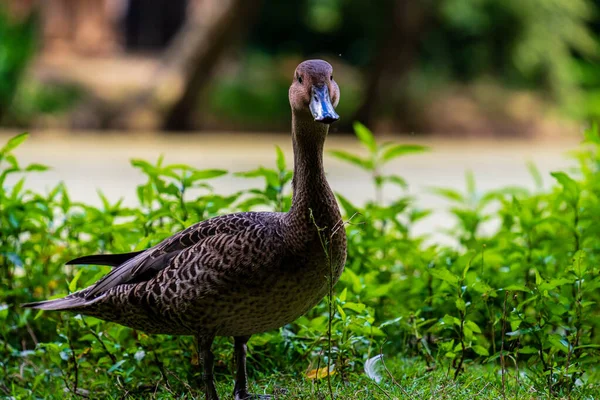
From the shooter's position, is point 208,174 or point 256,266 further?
point 208,174

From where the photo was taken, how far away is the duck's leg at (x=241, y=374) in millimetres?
3459

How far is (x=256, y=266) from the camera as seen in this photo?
3096 mm

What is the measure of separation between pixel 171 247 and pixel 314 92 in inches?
33.5

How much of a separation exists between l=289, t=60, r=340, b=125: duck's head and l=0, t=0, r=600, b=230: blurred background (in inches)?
384

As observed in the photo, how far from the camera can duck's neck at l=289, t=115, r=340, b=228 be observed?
3152 millimetres

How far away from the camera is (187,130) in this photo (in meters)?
19.0

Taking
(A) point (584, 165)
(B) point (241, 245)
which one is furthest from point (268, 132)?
(B) point (241, 245)

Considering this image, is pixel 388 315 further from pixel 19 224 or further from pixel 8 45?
pixel 8 45

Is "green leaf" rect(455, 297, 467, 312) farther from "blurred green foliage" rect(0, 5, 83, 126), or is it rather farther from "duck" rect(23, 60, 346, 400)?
"blurred green foliage" rect(0, 5, 83, 126)

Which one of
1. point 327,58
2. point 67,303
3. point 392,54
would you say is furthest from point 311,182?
point 327,58

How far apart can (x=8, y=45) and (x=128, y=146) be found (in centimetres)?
409

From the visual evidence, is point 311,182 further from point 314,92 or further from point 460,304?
point 460,304

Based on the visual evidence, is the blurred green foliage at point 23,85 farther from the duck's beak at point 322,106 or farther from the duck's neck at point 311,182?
the duck's beak at point 322,106

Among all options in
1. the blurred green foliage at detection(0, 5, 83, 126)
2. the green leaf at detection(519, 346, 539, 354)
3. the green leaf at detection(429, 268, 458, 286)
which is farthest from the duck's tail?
the blurred green foliage at detection(0, 5, 83, 126)
